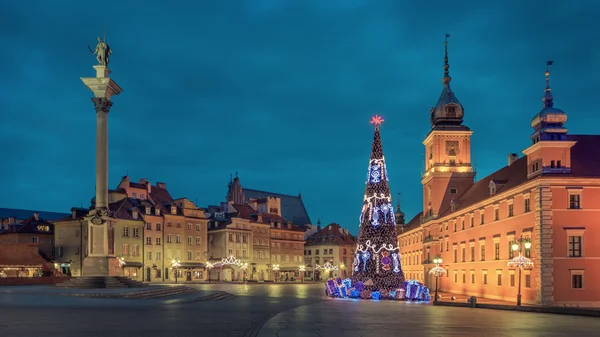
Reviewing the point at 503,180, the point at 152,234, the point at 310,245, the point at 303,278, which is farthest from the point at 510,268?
the point at 310,245

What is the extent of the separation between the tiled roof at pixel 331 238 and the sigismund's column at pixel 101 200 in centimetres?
9697

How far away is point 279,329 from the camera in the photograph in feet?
70.3

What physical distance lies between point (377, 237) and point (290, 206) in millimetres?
116501

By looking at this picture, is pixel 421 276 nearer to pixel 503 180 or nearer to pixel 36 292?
pixel 503 180

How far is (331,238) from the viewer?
458 feet

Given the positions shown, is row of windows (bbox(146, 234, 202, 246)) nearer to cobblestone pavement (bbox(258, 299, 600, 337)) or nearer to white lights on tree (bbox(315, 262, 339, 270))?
white lights on tree (bbox(315, 262, 339, 270))

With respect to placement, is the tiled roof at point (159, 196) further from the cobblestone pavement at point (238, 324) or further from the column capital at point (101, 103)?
the cobblestone pavement at point (238, 324)

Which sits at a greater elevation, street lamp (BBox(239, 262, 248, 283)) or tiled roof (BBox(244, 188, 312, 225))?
tiled roof (BBox(244, 188, 312, 225))

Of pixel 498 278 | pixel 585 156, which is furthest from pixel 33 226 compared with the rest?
pixel 585 156

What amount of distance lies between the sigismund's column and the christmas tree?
18638 mm

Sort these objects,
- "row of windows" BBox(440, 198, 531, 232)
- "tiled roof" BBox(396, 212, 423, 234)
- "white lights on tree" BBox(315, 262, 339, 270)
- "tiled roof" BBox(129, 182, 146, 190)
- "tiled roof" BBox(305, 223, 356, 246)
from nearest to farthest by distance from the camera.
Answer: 1. "row of windows" BBox(440, 198, 531, 232)
2. "tiled roof" BBox(396, 212, 423, 234)
3. "tiled roof" BBox(129, 182, 146, 190)
4. "white lights on tree" BBox(315, 262, 339, 270)
5. "tiled roof" BBox(305, 223, 356, 246)

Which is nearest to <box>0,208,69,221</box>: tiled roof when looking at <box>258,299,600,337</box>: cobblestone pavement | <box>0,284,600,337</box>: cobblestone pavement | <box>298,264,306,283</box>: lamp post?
<box>298,264,306,283</box>: lamp post

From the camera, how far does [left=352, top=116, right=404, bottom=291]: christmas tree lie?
48531 millimetres

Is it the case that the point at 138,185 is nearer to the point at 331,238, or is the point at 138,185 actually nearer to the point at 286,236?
the point at 286,236
